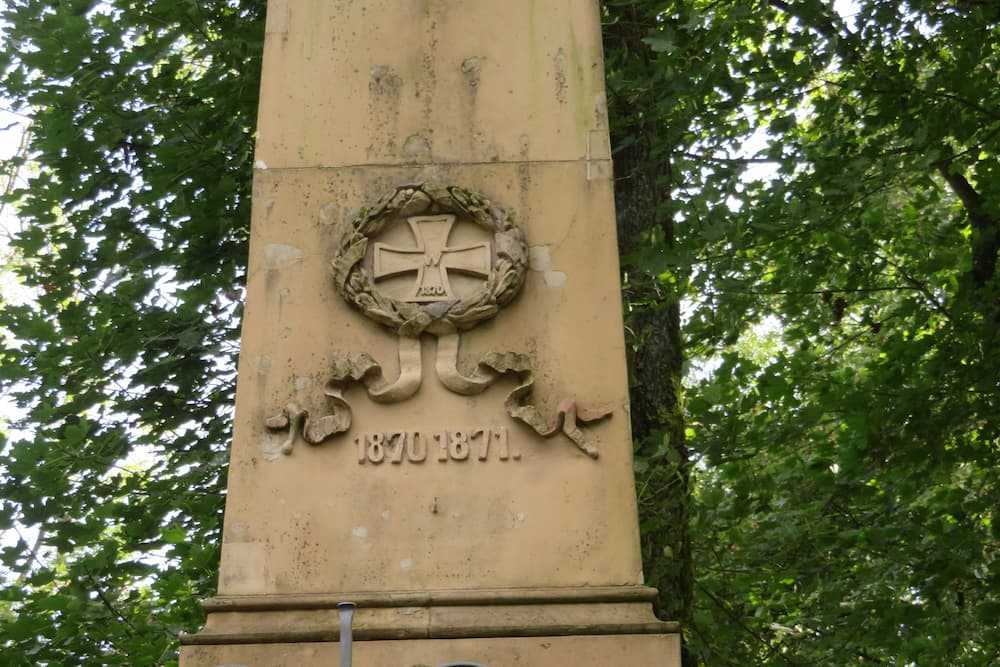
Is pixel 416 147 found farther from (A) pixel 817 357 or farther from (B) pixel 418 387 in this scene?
(A) pixel 817 357

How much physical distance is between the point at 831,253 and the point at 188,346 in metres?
3.90

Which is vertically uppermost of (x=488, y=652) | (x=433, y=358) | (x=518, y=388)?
(x=433, y=358)

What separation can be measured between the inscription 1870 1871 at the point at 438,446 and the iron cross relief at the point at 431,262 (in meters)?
0.47

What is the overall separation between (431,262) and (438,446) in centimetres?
64

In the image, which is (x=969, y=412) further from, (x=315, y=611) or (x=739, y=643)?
(x=315, y=611)

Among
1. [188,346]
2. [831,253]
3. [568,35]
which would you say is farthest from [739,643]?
[568,35]

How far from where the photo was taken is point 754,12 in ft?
24.6

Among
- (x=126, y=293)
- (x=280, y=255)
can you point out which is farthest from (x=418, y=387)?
(x=126, y=293)

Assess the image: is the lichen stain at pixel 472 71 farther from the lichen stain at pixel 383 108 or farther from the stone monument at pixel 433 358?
the lichen stain at pixel 383 108

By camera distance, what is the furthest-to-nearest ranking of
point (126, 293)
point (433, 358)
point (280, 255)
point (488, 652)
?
point (126, 293), point (280, 255), point (433, 358), point (488, 652)

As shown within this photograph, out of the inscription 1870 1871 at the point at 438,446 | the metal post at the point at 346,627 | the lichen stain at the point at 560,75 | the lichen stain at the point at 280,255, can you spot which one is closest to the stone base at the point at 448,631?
the inscription 1870 1871 at the point at 438,446

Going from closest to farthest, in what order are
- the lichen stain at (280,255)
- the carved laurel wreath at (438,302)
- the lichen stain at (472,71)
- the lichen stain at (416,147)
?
the carved laurel wreath at (438,302) < the lichen stain at (280,255) < the lichen stain at (416,147) < the lichen stain at (472,71)

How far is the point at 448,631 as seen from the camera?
161 inches

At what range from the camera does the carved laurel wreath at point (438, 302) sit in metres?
4.53
